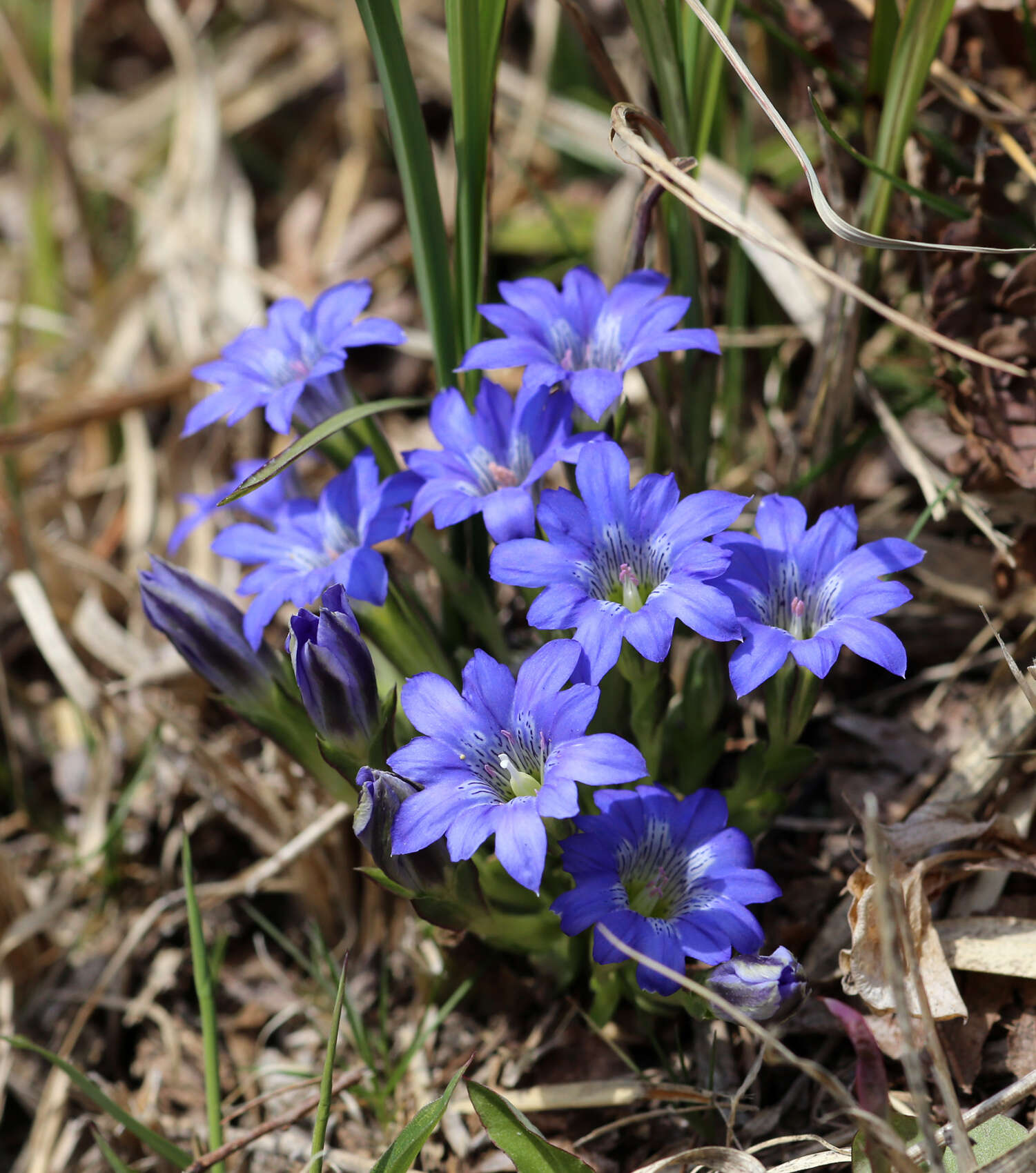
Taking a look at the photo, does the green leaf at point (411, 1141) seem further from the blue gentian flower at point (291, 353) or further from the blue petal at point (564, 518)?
the blue gentian flower at point (291, 353)

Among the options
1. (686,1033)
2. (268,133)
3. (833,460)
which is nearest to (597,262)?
(833,460)

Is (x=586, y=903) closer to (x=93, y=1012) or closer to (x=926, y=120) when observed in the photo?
(x=93, y=1012)

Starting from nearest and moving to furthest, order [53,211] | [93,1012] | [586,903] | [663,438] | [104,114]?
[586,903], [663,438], [93,1012], [53,211], [104,114]

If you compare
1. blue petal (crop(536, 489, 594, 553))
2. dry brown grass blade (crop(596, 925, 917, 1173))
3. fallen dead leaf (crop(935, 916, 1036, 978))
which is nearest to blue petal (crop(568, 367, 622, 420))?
blue petal (crop(536, 489, 594, 553))

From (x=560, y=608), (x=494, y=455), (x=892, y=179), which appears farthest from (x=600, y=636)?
(x=892, y=179)

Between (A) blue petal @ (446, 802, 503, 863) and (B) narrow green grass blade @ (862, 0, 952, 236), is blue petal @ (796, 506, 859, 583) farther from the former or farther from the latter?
(B) narrow green grass blade @ (862, 0, 952, 236)

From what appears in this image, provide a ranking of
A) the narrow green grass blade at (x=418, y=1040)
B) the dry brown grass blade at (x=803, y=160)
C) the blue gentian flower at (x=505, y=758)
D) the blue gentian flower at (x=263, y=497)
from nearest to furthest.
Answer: the blue gentian flower at (x=505, y=758)
the dry brown grass blade at (x=803, y=160)
the narrow green grass blade at (x=418, y=1040)
the blue gentian flower at (x=263, y=497)

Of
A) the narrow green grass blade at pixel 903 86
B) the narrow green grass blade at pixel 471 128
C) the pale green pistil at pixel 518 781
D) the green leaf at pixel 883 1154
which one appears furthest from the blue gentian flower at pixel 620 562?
the narrow green grass blade at pixel 903 86
